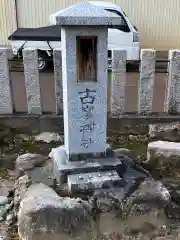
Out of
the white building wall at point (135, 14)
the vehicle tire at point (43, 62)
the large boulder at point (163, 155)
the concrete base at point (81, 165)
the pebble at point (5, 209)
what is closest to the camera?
the concrete base at point (81, 165)

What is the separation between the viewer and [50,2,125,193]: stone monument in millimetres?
3682

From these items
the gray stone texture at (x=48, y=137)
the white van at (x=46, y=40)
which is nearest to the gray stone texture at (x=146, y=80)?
the gray stone texture at (x=48, y=137)

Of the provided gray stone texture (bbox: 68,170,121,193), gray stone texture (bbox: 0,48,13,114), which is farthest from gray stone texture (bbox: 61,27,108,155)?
gray stone texture (bbox: 0,48,13,114)

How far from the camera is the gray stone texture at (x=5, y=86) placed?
19.3 feet

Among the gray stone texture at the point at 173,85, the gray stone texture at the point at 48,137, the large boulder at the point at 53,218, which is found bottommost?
the large boulder at the point at 53,218

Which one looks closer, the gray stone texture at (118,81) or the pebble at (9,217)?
the pebble at (9,217)

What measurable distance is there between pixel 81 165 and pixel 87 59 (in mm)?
1213

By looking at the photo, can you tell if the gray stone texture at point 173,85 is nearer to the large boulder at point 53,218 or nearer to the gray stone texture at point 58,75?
the gray stone texture at point 58,75

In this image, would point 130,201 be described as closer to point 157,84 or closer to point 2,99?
point 2,99

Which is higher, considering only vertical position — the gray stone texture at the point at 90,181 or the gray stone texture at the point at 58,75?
the gray stone texture at the point at 58,75

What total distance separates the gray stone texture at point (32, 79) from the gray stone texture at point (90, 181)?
97.4 inches

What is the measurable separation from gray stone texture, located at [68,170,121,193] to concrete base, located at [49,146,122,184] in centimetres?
6

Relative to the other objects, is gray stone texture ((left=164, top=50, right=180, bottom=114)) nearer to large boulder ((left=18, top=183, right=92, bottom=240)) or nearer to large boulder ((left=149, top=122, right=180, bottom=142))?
large boulder ((left=149, top=122, right=180, bottom=142))

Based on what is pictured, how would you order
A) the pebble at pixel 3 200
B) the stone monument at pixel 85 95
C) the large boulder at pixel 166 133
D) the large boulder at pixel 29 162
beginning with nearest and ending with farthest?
1. the stone monument at pixel 85 95
2. the pebble at pixel 3 200
3. the large boulder at pixel 29 162
4. the large boulder at pixel 166 133
